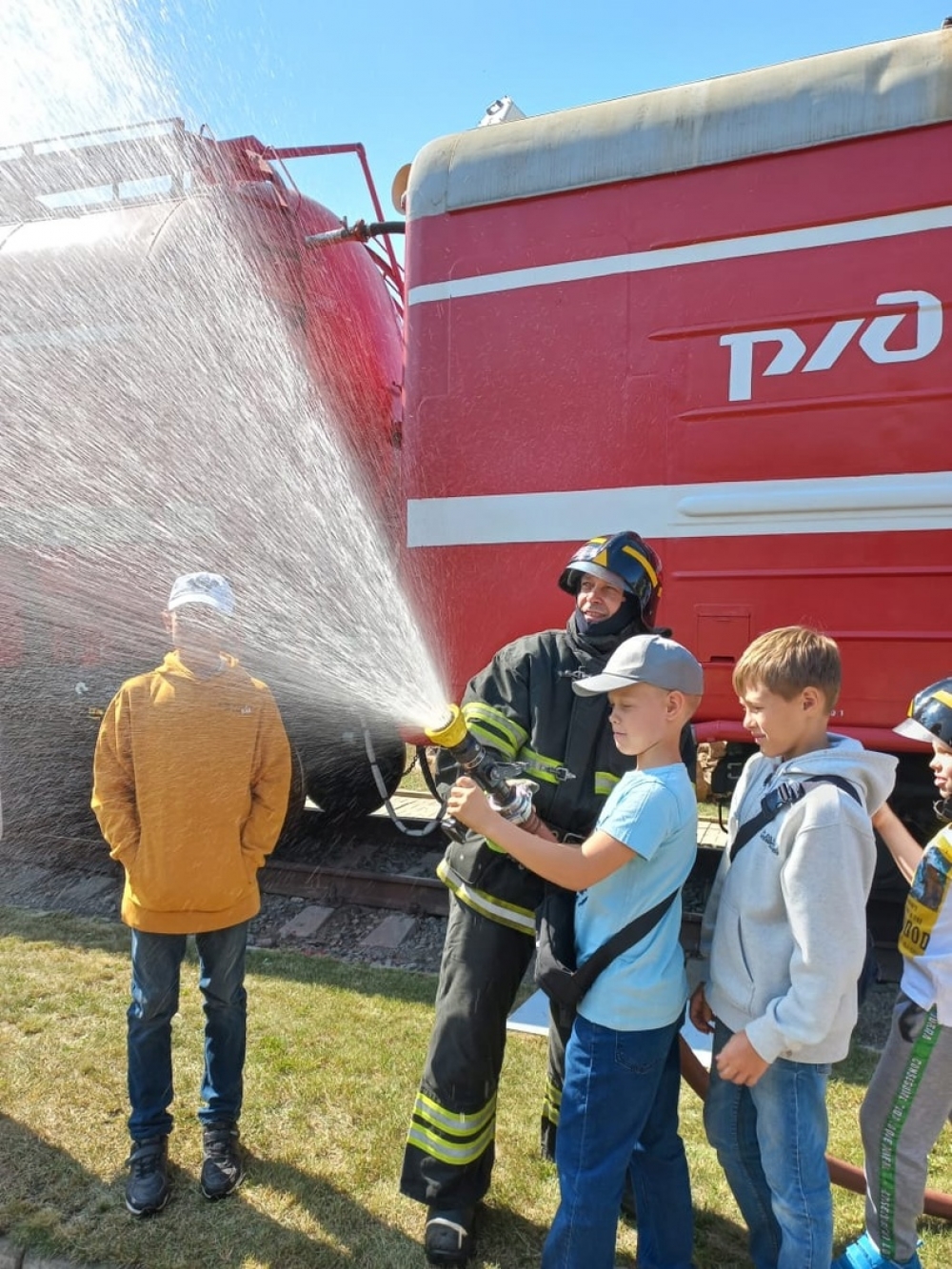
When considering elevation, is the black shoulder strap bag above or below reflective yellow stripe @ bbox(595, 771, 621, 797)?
below

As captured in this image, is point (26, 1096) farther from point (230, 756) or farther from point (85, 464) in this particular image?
point (85, 464)

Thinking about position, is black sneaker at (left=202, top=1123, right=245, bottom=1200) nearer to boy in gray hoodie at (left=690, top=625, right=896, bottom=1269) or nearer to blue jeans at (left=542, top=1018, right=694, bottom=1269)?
blue jeans at (left=542, top=1018, right=694, bottom=1269)

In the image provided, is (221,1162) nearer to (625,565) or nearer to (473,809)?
(473,809)

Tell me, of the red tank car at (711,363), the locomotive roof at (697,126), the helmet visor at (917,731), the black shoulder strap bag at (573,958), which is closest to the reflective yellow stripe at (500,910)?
the black shoulder strap bag at (573,958)

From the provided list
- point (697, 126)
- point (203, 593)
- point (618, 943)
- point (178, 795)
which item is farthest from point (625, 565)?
point (697, 126)

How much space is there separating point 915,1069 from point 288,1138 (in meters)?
1.87

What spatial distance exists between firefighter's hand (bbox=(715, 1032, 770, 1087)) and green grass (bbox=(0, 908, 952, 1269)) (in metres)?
0.86

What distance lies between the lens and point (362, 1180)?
8.63ft

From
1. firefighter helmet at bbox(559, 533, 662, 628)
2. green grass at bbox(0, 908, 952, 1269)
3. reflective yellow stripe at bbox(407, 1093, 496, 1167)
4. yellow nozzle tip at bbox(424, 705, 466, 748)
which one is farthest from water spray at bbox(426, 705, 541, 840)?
green grass at bbox(0, 908, 952, 1269)

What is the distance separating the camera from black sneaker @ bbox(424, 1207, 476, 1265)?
→ 229cm

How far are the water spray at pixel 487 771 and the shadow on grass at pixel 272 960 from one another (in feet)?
6.71

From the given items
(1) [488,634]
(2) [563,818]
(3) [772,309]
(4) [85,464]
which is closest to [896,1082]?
(2) [563,818]

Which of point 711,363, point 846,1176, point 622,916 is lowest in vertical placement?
point 846,1176

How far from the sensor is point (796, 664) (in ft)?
6.33
